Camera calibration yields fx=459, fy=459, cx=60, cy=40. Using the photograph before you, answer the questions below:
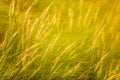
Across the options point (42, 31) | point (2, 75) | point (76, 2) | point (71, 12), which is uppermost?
point (76, 2)

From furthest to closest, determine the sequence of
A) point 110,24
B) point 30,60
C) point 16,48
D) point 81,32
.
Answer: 1. point 110,24
2. point 81,32
3. point 16,48
4. point 30,60

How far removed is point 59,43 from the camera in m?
2.95

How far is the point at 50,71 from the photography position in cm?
273

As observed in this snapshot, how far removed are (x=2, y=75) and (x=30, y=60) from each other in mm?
184

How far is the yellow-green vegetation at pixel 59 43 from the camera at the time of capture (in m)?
2.68

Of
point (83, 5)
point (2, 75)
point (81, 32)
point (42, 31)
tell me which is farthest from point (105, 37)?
point (2, 75)

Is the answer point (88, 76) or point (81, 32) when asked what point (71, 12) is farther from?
point (88, 76)

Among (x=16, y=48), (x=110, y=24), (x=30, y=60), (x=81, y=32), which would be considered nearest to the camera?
(x=30, y=60)

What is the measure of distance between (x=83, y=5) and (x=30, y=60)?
1.12 meters

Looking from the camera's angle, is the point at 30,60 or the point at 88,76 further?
the point at 88,76

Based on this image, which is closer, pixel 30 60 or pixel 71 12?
pixel 30 60

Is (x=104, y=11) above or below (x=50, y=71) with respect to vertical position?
above

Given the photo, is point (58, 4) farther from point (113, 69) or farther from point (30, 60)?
point (30, 60)

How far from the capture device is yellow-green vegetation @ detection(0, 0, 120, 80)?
2.68 metres
